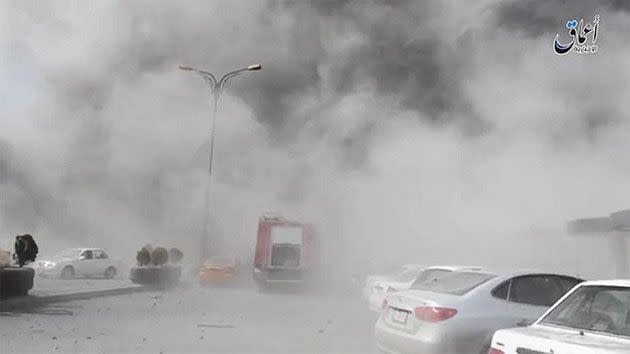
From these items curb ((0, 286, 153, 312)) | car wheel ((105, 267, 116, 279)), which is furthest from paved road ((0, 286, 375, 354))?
car wheel ((105, 267, 116, 279))

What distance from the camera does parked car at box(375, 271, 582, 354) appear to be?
4121 millimetres

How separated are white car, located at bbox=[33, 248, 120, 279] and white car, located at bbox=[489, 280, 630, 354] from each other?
9.27m

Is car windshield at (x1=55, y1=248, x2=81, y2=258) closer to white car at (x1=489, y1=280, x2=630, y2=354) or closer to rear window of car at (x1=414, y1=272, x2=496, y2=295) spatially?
rear window of car at (x1=414, y1=272, x2=496, y2=295)

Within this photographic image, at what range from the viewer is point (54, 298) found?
356 inches

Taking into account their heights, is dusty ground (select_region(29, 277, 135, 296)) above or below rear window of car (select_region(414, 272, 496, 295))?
below

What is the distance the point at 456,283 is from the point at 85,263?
9.60 m

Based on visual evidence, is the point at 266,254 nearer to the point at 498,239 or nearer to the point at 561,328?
the point at 498,239

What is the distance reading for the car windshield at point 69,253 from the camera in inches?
452

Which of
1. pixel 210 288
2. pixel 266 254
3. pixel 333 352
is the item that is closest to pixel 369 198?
pixel 266 254

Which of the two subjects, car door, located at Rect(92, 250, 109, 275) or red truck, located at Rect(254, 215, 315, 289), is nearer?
car door, located at Rect(92, 250, 109, 275)

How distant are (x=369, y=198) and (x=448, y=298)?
40.8 feet

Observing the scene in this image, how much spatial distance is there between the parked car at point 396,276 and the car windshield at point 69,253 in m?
5.85

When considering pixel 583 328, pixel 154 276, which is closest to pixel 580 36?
pixel 154 276

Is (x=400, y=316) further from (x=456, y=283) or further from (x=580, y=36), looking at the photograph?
(x=580, y=36)
